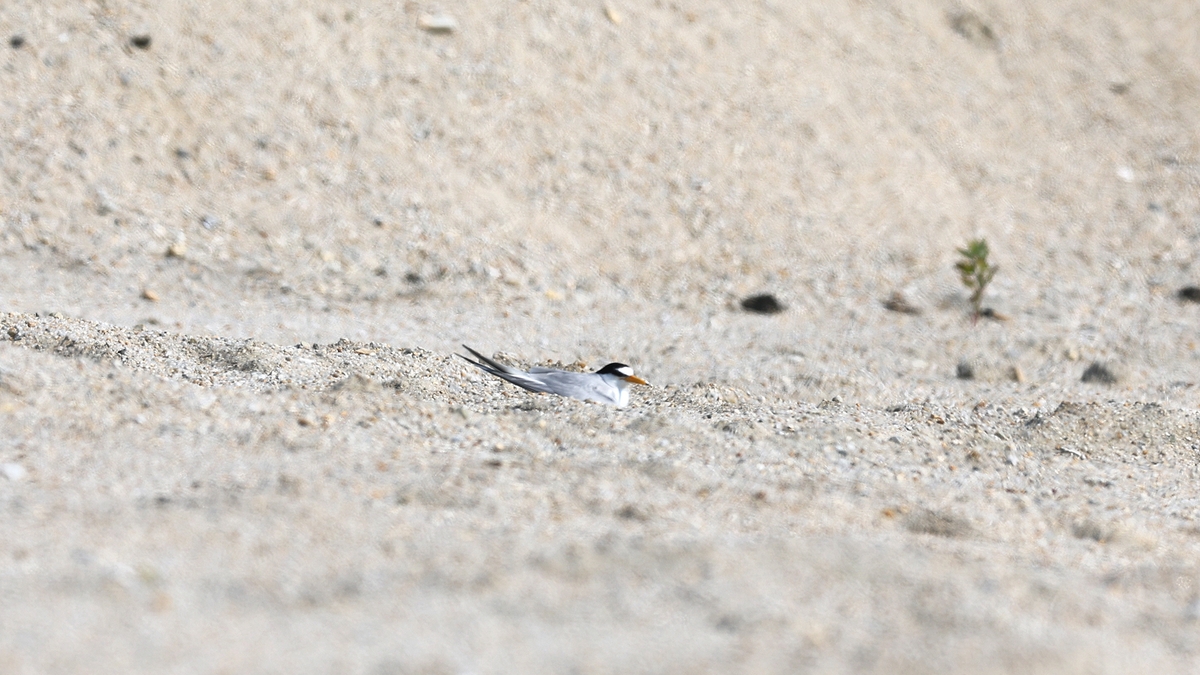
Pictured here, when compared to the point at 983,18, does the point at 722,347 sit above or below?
below

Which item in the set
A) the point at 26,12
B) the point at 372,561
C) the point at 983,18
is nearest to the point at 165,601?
the point at 372,561

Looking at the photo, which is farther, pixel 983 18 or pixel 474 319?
pixel 983 18

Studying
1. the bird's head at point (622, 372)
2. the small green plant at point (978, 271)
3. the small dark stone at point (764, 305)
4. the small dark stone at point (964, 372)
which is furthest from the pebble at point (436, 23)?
the bird's head at point (622, 372)

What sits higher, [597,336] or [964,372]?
[964,372]

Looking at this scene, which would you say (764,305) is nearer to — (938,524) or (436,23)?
(436,23)

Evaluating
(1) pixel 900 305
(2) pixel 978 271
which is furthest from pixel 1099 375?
Result: (1) pixel 900 305

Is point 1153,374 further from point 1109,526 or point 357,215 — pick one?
point 357,215
